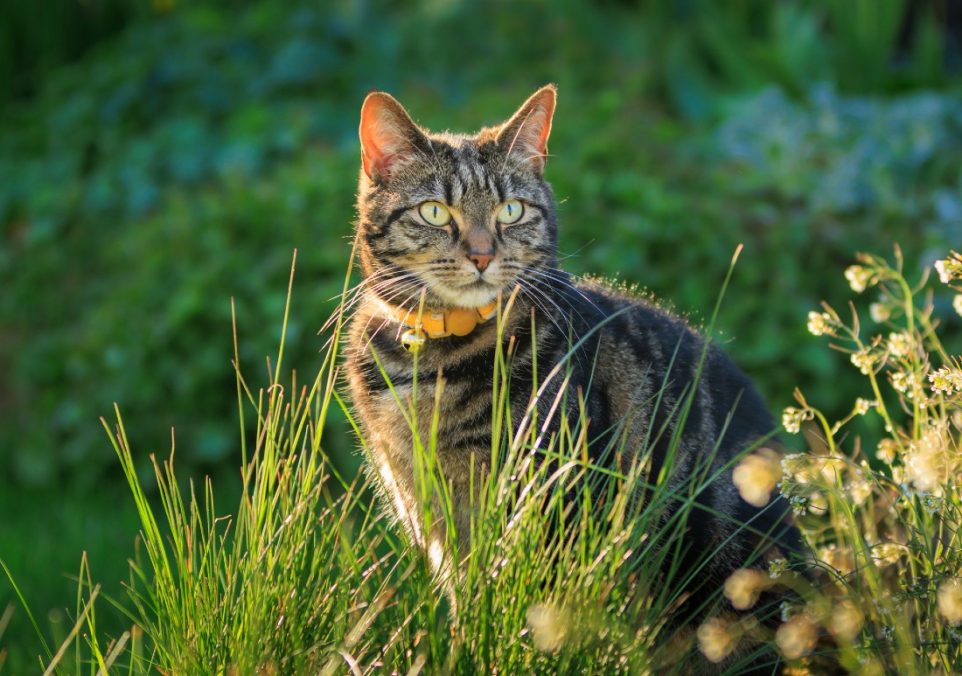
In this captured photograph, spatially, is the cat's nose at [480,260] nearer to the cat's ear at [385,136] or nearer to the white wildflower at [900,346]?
the cat's ear at [385,136]

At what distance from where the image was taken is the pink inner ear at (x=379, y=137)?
2659 millimetres

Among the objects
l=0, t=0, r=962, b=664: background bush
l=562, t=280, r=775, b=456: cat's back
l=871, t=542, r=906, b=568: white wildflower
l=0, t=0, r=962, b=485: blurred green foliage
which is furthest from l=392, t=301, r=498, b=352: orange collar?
l=0, t=0, r=962, b=485: blurred green foliage

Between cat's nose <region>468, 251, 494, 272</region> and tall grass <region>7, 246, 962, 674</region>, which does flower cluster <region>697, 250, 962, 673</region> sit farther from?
cat's nose <region>468, 251, 494, 272</region>

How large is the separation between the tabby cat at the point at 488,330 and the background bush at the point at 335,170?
1.55 meters

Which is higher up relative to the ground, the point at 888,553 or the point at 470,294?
the point at 470,294

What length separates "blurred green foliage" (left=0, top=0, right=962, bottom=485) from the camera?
178 inches

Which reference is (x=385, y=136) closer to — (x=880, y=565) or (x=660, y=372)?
(x=660, y=372)

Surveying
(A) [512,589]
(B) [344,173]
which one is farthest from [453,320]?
(B) [344,173]

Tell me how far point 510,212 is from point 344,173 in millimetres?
2384

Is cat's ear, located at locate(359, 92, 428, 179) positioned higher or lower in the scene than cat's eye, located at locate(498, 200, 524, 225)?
higher

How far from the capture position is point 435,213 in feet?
8.71

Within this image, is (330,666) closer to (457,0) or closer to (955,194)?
(955,194)

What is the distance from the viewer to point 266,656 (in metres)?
1.98

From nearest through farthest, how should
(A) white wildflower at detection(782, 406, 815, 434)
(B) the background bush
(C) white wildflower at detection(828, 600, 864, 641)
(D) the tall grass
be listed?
(C) white wildflower at detection(828, 600, 864, 641) < (D) the tall grass < (A) white wildflower at detection(782, 406, 815, 434) < (B) the background bush
